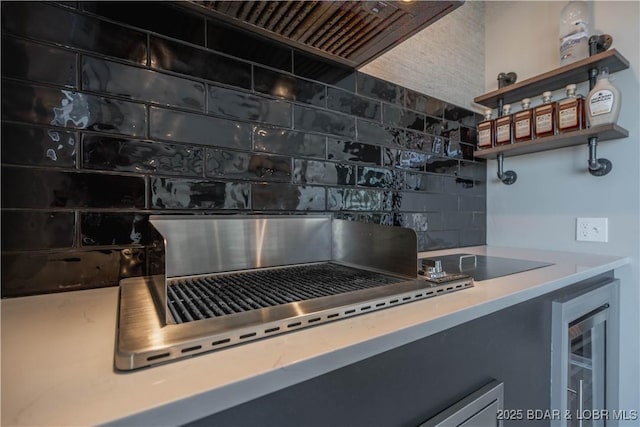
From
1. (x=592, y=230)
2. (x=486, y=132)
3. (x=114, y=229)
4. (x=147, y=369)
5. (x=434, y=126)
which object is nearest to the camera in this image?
(x=147, y=369)

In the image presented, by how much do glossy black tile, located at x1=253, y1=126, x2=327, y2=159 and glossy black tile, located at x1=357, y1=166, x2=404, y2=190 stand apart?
0.20m

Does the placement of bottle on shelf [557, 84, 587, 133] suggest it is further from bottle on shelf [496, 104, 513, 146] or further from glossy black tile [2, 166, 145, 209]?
glossy black tile [2, 166, 145, 209]

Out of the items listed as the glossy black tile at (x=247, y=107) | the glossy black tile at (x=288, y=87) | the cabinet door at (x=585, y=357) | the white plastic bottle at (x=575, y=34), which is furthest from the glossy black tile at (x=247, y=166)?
the white plastic bottle at (x=575, y=34)

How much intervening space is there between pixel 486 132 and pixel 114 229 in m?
1.68

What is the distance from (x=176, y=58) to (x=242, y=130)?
250 mm

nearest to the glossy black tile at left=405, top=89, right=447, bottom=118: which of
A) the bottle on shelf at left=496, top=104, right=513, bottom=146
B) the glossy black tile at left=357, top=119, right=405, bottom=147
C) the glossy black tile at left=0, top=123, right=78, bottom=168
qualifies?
the glossy black tile at left=357, top=119, right=405, bottom=147

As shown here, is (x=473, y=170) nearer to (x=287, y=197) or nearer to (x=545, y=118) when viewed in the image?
(x=545, y=118)

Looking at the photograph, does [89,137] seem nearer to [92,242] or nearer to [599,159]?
[92,242]

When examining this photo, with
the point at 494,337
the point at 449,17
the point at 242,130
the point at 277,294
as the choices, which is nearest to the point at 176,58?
the point at 242,130

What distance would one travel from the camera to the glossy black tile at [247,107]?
2.87 feet

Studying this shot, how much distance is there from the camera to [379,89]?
4.10 feet

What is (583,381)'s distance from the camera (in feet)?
3.66

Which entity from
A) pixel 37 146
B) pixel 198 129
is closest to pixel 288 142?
pixel 198 129

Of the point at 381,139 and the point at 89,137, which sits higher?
the point at 381,139
